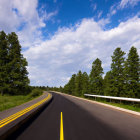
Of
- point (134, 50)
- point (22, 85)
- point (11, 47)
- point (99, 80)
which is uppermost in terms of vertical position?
point (11, 47)

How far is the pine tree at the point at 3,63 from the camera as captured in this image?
22934 millimetres

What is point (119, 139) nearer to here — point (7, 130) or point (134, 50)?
point (7, 130)

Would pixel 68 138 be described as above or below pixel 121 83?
below

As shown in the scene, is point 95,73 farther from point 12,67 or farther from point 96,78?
point 12,67

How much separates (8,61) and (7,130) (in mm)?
26596

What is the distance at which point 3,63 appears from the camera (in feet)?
79.0

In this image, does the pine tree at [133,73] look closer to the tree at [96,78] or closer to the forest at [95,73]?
the forest at [95,73]

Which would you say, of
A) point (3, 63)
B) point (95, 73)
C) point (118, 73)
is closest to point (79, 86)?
point (95, 73)

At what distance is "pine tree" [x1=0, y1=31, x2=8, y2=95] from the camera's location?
22934mm

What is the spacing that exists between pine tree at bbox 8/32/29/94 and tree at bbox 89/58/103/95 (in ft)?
63.0

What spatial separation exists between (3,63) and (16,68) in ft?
A: 10.7

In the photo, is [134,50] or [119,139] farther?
[134,50]

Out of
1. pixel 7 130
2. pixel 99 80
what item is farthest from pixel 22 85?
pixel 7 130

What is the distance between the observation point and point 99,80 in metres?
25.7
